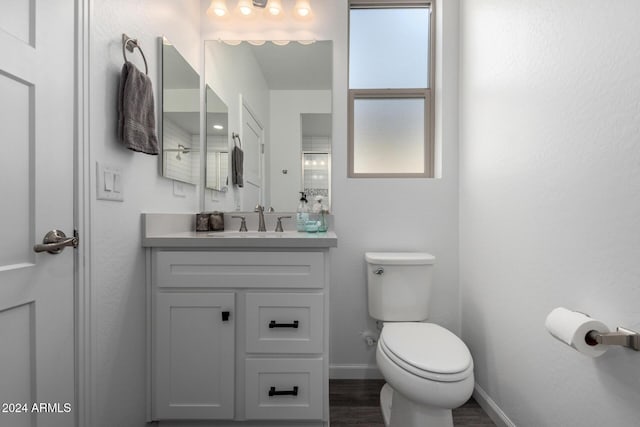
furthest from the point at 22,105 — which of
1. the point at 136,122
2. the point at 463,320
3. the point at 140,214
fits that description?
the point at 463,320

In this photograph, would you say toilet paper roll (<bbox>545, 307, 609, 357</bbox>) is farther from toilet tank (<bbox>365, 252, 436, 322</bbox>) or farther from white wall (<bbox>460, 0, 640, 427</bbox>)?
toilet tank (<bbox>365, 252, 436, 322</bbox>)

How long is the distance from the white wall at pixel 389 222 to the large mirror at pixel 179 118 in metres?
0.83

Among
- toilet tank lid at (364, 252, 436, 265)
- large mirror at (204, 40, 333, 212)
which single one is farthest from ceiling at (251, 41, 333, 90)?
toilet tank lid at (364, 252, 436, 265)

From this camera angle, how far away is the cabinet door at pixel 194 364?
1328mm

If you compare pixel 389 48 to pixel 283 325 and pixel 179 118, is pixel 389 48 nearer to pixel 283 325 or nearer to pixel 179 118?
pixel 179 118

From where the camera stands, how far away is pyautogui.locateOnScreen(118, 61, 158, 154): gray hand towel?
1.18 metres

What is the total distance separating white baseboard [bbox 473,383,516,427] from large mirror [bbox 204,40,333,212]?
4.28 ft

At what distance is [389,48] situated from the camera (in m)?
2.05

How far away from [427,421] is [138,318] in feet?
4.02

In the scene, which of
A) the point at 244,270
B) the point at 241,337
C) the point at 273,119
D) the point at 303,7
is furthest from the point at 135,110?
the point at 303,7

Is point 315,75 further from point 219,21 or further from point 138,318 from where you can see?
point 138,318

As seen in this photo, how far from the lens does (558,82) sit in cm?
107

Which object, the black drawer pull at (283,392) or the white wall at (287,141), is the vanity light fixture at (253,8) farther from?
the black drawer pull at (283,392)

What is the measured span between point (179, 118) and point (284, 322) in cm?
119
